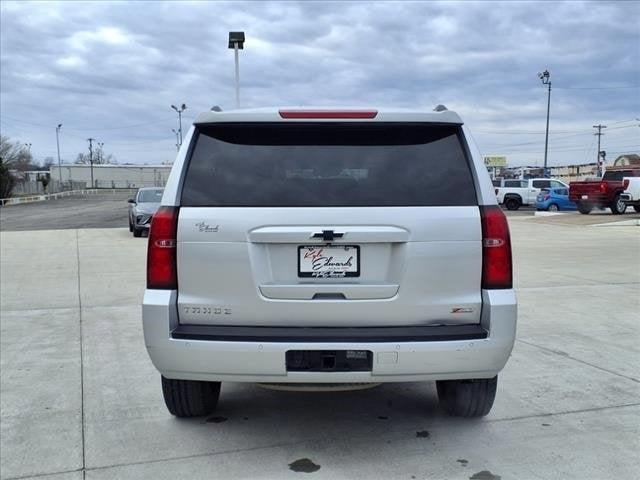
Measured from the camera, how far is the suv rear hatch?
3.32 metres

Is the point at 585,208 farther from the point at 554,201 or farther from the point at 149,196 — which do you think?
the point at 149,196

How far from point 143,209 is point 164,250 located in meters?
15.7

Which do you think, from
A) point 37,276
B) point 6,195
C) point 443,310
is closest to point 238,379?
point 443,310

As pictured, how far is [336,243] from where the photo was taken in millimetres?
3322

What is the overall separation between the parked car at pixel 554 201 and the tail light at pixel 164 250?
2868 cm

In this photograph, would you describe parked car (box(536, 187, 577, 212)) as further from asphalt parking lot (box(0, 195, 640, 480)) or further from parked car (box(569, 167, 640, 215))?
asphalt parking lot (box(0, 195, 640, 480))

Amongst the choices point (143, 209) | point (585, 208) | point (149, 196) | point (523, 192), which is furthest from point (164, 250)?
point (523, 192)

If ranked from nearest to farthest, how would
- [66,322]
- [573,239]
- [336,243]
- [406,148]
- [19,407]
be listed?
[336,243] < [406,148] < [19,407] < [66,322] < [573,239]

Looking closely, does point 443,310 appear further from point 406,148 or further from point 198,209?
point 198,209

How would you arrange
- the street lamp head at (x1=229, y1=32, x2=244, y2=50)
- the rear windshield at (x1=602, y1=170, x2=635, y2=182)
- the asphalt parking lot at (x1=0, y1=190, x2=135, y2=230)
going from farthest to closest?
the asphalt parking lot at (x1=0, y1=190, x2=135, y2=230), the rear windshield at (x1=602, y1=170, x2=635, y2=182), the street lamp head at (x1=229, y1=32, x2=244, y2=50)

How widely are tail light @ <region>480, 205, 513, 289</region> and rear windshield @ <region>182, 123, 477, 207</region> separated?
0.14 m

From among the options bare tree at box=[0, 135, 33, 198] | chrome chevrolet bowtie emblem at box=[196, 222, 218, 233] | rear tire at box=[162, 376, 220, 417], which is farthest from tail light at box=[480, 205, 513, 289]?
bare tree at box=[0, 135, 33, 198]

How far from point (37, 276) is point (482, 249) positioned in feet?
31.5

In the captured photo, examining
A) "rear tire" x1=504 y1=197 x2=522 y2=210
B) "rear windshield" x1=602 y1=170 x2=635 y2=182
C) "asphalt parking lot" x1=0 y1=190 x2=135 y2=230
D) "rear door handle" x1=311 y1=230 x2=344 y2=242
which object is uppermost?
"rear windshield" x1=602 y1=170 x2=635 y2=182
